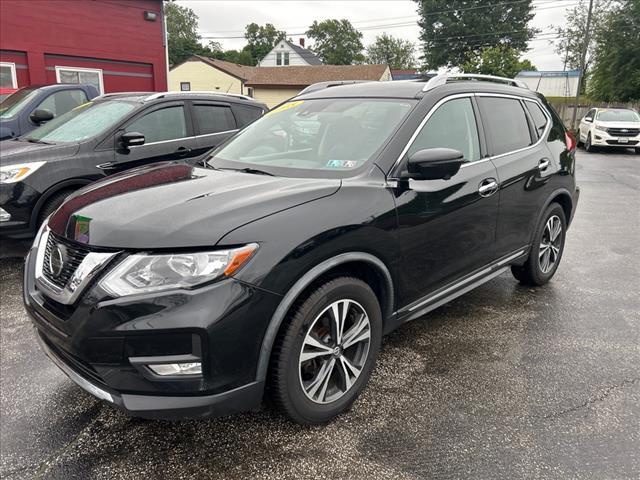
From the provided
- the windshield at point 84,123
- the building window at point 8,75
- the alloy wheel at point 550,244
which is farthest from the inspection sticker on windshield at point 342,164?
the building window at point 8,75

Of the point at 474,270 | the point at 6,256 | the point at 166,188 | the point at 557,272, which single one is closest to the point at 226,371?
the point at 166,188

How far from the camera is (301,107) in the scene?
3693 mm

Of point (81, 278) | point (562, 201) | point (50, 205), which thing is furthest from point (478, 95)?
point (50, 205)

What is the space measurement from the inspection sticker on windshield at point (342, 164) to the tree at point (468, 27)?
5492cm

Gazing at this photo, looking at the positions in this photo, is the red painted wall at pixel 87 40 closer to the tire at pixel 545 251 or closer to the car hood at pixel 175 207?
the car hood at pixel 175 207

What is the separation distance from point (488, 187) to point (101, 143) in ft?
13.1

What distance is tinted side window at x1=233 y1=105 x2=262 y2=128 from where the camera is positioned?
667 centimetres

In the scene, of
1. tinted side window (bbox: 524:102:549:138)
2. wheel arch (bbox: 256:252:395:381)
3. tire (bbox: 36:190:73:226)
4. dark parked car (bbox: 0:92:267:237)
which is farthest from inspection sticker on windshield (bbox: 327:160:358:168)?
tire (bbox: 36:190:73:226)

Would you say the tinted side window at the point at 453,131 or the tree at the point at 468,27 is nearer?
the tinted side window at the point at 453,131

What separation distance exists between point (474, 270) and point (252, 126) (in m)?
1.94

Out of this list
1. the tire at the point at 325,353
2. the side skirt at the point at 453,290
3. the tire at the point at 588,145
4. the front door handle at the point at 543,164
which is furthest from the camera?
the tire at the point at 588,145

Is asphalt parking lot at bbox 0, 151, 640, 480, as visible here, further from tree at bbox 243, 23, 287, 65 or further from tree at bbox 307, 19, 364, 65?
tree at bbox 243, 23, 287, 65

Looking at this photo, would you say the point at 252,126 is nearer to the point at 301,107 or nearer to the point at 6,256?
the point at 301,107

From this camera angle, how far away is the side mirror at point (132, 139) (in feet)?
17.0
